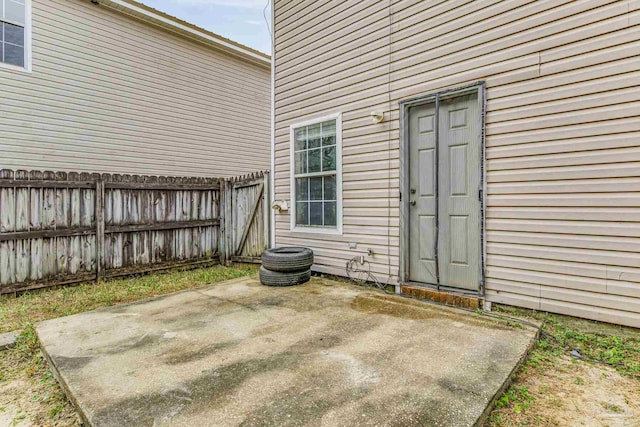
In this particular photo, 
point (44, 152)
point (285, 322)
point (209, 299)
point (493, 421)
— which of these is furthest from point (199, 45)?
point (493, 421)

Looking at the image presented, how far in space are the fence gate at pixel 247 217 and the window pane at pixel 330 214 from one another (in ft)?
4.53

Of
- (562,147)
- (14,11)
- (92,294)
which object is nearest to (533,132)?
(562,147)

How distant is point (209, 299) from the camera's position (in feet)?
12.2

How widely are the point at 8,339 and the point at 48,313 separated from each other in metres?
0.82

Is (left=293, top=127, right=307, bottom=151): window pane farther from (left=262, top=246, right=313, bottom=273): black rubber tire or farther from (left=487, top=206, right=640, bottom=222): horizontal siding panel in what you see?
(left=487, top=206, right=640, bottom=222): horizontal siding panel

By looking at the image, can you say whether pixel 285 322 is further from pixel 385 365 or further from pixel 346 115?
pixel 346 115

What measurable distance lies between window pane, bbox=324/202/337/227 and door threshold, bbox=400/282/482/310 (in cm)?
131

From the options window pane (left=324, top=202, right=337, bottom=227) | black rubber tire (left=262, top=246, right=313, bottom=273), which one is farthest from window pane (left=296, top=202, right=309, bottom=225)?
black rubber tire (left=262, top=246, right=313, bottom=273)

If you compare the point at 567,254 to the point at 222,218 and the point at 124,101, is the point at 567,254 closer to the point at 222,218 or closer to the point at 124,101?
the point at 222,218

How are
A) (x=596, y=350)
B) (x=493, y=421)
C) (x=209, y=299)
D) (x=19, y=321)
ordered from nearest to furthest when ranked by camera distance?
(x=493, y=421), (x=596, y=350), (x=19, y=321), (x=209, y=299)

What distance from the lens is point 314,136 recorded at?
4.87 m

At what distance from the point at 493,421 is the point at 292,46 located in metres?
5.13

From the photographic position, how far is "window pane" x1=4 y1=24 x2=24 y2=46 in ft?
19.8

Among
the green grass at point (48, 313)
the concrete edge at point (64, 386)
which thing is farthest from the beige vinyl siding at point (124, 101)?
the concrete edge at point (64, 386)
